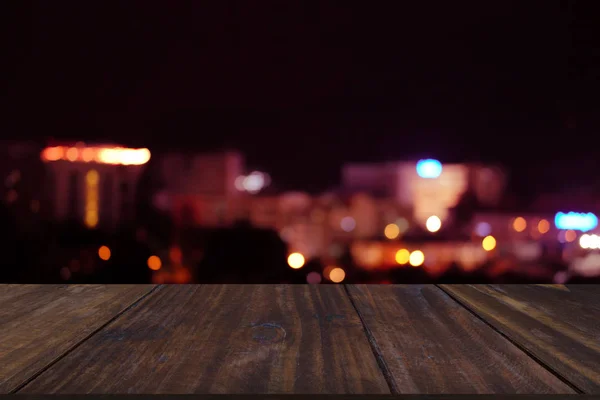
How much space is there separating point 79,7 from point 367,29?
696 inches

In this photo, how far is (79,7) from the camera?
1394 inches

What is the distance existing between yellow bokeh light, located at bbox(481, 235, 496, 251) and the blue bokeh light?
18.9ft

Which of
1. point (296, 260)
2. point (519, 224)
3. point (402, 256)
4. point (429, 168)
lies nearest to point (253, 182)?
point (296, 260)

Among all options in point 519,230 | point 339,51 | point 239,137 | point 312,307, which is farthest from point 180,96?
point 312,307

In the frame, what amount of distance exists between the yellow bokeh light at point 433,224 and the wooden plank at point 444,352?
128 feet

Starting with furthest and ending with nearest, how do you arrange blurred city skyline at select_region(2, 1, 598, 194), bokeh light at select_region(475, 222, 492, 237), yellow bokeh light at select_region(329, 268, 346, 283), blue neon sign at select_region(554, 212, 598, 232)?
blue neon sign at select_region(554, 212, 598, 232), bokeh light at select_region(475, 222, 492, 237), yellow bokeh light at select_region(329, 268, 346, 283), blurred city skyline at select_region(2, 1, 598, 194)

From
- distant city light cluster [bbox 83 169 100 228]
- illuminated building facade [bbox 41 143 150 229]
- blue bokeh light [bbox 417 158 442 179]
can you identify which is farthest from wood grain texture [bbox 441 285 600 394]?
blue bokeh light [bbox 417 158 442 179]

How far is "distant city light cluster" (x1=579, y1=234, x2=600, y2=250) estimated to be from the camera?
39469 mm

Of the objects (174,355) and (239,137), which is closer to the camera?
(174,355)

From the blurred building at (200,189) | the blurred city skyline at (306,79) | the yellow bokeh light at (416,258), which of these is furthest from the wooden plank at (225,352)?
the yellow bokeh light at (416,258)

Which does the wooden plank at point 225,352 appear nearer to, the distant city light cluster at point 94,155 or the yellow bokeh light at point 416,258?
the yellow bokeh light at point 416,258

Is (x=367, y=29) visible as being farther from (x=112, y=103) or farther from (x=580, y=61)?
(x=112, y=103)

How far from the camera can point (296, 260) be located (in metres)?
31.3

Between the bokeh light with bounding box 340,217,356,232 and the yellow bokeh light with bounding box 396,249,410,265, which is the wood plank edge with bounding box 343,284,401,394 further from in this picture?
the bokeh light with bounding box 340,217,356,232
